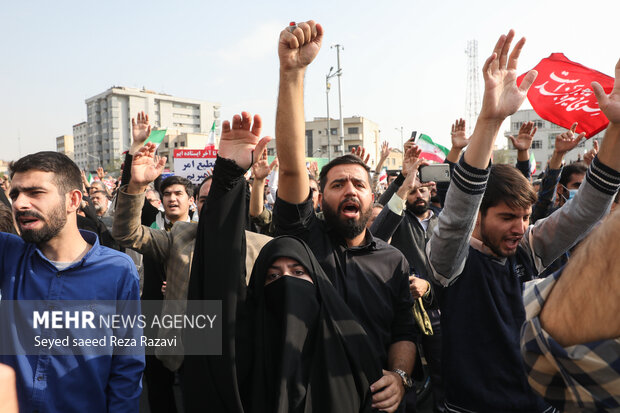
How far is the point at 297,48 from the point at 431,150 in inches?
322

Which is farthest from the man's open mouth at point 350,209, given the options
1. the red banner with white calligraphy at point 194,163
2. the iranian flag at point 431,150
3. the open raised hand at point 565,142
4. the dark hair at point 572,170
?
the red banner with white calligraphy at point 194,163

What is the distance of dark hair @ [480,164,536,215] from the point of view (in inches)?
79.2

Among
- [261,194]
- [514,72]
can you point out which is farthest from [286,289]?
[261,194]

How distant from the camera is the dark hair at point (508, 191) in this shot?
2.01 meters

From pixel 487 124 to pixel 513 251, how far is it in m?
0.65

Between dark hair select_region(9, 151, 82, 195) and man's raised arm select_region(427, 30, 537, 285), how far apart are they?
182 centimetres

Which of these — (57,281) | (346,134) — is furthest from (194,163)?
(346,134)

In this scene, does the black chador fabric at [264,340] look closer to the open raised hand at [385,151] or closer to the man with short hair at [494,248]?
the man with short hair at [494,248]

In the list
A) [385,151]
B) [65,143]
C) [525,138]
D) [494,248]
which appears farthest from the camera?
[65,143]

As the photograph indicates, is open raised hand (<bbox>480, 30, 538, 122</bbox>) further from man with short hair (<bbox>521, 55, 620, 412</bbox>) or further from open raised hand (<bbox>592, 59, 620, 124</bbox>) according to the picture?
man with short hair (<bbox>521, 55, 620, 412</bbox>)

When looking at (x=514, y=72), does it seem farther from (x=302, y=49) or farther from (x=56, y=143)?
(x=56, y=143)

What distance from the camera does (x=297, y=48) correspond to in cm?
192

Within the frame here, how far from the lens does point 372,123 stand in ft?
300

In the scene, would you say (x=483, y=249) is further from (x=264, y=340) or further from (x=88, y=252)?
(x=88, y=252)
